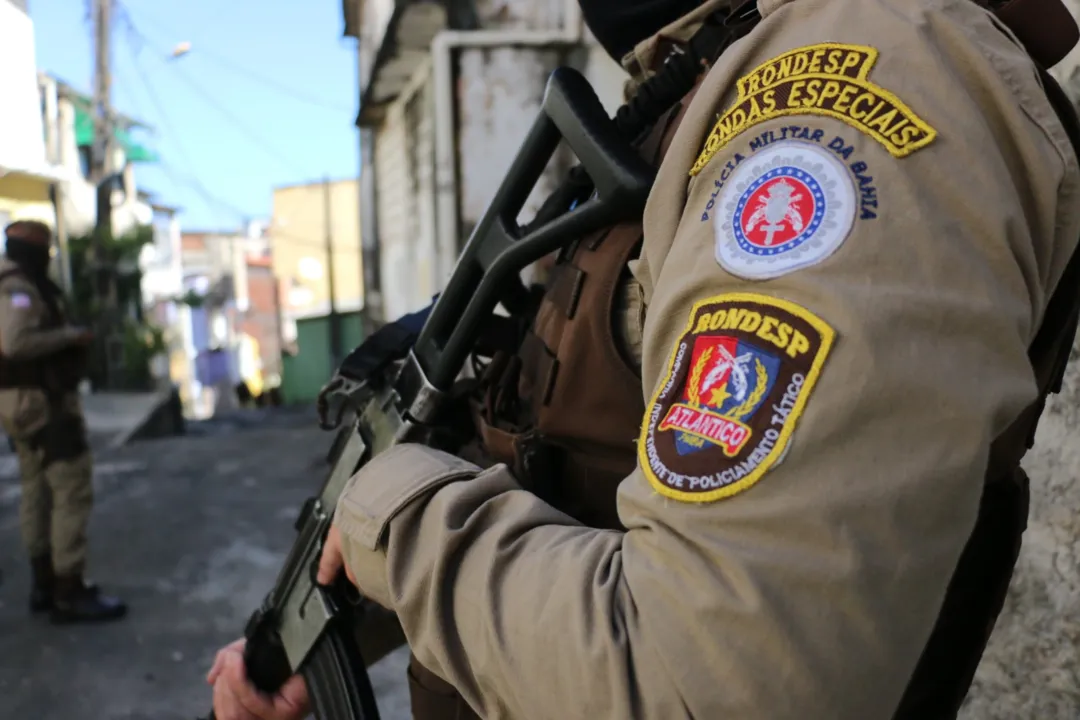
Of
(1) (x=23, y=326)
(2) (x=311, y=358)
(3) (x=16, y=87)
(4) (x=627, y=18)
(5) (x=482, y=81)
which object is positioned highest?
(3) (x=16, y=87)

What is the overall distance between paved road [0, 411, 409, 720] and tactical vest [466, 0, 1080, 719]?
1979 millimetres

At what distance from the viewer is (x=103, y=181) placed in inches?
416

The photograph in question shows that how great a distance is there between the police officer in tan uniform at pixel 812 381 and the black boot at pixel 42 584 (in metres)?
3.31

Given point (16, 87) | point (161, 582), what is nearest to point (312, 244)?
point (16, 87)

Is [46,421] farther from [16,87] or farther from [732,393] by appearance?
[16,87]

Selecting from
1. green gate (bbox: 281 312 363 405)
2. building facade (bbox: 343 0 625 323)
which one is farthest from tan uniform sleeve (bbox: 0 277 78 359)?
green gate (bbox: 281 312 363 405)

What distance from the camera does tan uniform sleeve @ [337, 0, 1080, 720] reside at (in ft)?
1.41

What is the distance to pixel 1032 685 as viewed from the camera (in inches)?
45.6

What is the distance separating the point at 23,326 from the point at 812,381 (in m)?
3.38

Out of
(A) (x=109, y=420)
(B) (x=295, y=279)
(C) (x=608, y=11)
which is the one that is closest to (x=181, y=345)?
(B) (x=295, y=279)

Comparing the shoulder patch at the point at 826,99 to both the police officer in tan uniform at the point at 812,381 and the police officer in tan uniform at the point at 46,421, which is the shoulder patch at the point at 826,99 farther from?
the police officer in tan uniform at the point at 46,421

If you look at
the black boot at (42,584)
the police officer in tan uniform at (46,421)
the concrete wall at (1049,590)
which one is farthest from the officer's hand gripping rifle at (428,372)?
the black boot at (42,584)

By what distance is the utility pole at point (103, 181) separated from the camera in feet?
34.7

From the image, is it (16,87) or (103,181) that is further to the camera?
(103,181)
